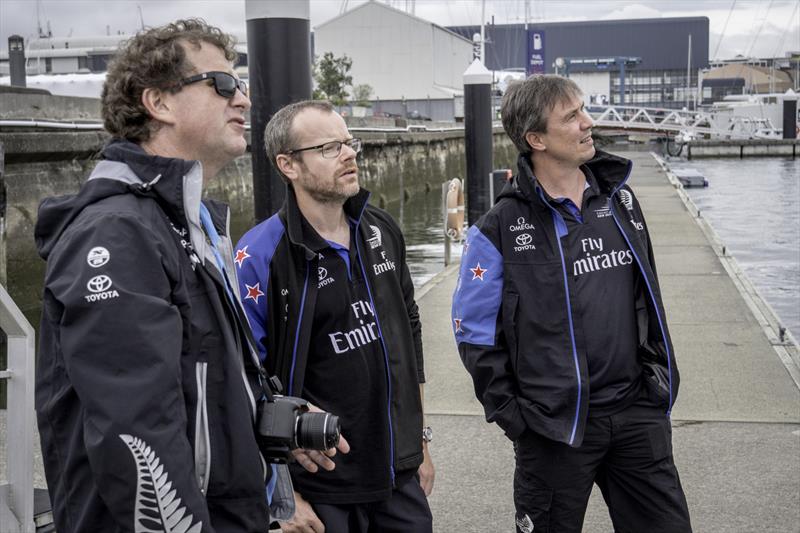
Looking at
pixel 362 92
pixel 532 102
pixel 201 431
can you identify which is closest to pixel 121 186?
pixel 201 431

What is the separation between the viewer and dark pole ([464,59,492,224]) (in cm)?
1452

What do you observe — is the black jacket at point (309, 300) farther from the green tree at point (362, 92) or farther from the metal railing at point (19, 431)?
the green tree at point (362, 92)

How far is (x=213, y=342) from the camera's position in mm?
2102

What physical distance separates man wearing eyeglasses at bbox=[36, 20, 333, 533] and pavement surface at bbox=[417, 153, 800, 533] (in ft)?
8.25

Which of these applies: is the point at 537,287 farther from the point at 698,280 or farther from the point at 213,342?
the point at 698,280

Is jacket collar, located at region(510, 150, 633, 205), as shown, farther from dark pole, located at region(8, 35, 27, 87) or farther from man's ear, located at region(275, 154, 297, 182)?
dark pole, located at region(8, 35, 27, 87)

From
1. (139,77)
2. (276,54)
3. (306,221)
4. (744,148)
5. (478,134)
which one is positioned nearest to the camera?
(139,77)

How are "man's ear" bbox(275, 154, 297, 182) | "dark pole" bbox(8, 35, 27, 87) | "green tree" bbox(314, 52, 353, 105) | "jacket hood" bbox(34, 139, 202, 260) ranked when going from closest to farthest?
"jacket hood" bbox(34, 139, 202, 260) → "man's ear" bbox(275, 154, 297, 182) → "dark pole" bbox(8, 35, 27, 87) → "green tree" bbox(314, 52, 353, 105)

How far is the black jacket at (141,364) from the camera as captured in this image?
187cm

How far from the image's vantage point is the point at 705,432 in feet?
18.2

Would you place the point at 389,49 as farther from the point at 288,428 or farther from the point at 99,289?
the point at 99,289

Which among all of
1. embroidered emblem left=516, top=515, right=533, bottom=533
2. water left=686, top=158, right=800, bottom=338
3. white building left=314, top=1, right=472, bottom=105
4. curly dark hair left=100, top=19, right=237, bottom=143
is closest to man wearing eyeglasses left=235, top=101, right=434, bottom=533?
embroidered emblem left=516, top=515, right=533, bottom=533

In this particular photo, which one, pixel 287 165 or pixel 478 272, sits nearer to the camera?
pixel 287 165

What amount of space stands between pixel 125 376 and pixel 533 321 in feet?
5.53
